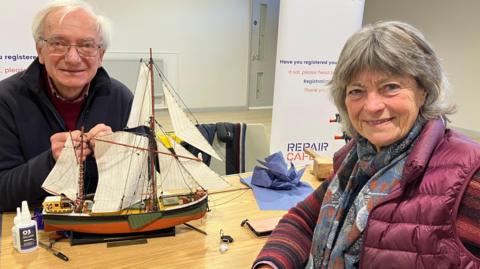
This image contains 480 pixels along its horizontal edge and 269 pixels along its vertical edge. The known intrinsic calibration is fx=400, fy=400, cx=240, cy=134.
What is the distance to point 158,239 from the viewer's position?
1308 millimetres

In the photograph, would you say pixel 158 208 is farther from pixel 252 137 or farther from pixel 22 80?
pixel 252 137

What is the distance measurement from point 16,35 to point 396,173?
8.90 ft

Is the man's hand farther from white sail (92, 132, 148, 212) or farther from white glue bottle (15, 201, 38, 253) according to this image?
white glue bottle (15, 201, 38, 253)

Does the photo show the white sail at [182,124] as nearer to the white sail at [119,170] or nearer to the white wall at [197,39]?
the white sail at [119,170]

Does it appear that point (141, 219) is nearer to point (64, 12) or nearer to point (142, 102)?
point (142, 102)

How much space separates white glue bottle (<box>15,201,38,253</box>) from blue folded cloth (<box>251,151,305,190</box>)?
918mm

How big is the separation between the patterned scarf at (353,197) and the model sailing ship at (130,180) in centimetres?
44

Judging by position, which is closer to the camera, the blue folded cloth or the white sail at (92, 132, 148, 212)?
the white sail at (92, 132, 148, 212)

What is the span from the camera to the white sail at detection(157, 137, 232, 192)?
1.31m

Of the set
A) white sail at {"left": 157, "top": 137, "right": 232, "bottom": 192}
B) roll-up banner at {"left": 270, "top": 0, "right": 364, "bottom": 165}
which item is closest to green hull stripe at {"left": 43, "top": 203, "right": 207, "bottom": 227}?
white sail at {"left": 157, "top": 137, "right": 232, "bottom": 192}

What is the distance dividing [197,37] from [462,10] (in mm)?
3748

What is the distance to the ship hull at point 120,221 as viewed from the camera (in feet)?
3.98

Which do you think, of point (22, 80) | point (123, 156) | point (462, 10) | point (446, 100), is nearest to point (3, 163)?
point (22, 80)

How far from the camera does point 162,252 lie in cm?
123
